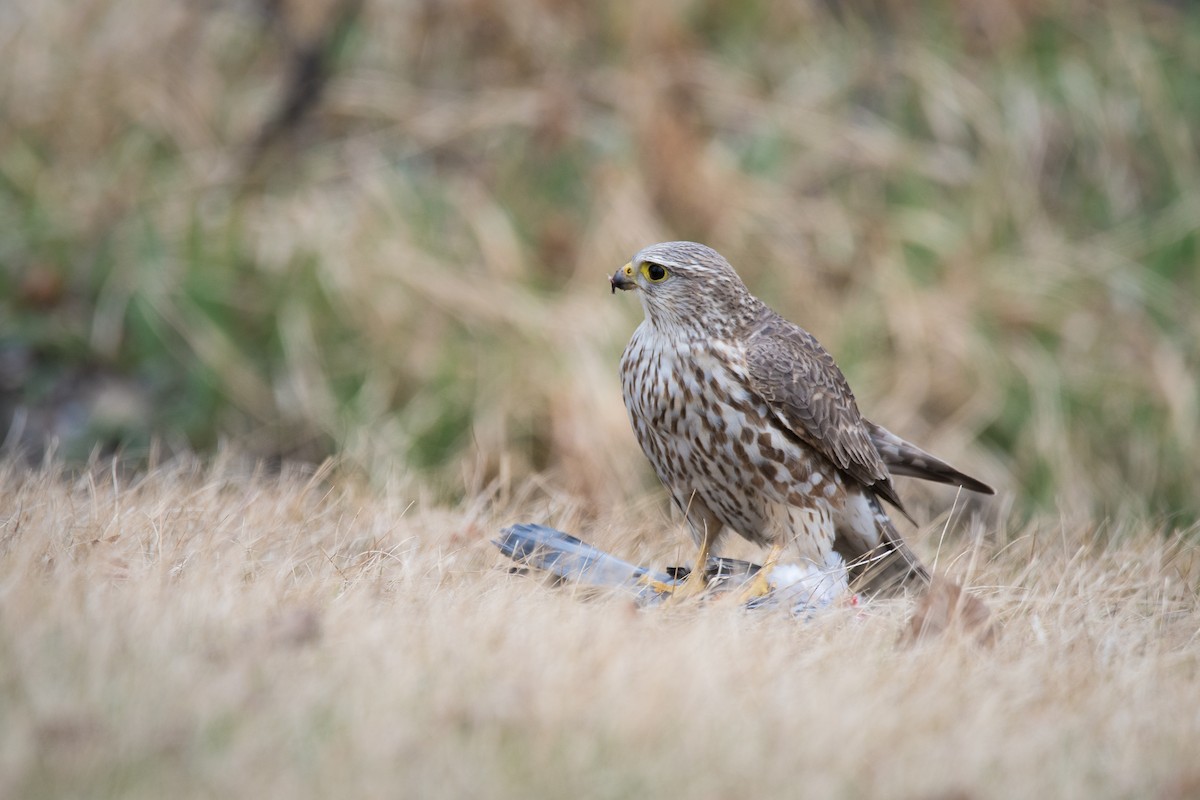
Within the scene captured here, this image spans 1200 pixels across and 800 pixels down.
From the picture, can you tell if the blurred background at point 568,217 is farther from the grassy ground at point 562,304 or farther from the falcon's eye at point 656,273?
the falcon's eye at point 656,273

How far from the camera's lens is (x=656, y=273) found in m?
4.07

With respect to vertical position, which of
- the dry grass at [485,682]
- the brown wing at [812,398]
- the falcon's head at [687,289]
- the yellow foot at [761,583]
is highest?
the falcon's head at [687,289]

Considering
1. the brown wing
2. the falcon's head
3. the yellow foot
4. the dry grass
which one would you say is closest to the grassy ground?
the dry grass

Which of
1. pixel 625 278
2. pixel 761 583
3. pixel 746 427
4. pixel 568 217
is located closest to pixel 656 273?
pixel 625 278

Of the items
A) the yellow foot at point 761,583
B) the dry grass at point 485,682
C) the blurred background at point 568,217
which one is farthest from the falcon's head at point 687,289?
the blurred background at point 568,217

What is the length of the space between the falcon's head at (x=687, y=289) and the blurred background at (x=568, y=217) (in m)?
2.17

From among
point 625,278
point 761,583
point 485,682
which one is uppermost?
point 625,278

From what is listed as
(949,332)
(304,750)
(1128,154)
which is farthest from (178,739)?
(1128,154)

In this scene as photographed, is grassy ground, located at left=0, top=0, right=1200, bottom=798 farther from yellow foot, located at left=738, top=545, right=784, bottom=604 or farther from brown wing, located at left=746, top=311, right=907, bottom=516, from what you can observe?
brown wing, located at left=746, top=311, right=907, bottom=516

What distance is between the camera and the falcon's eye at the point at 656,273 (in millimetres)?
4059

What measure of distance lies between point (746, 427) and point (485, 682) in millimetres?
1421

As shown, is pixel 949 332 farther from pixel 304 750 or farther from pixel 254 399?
pixel 304 750

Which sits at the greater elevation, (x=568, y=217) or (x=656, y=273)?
(x=656, y=273)

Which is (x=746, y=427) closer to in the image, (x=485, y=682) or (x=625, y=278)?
(x=625, y=278)
